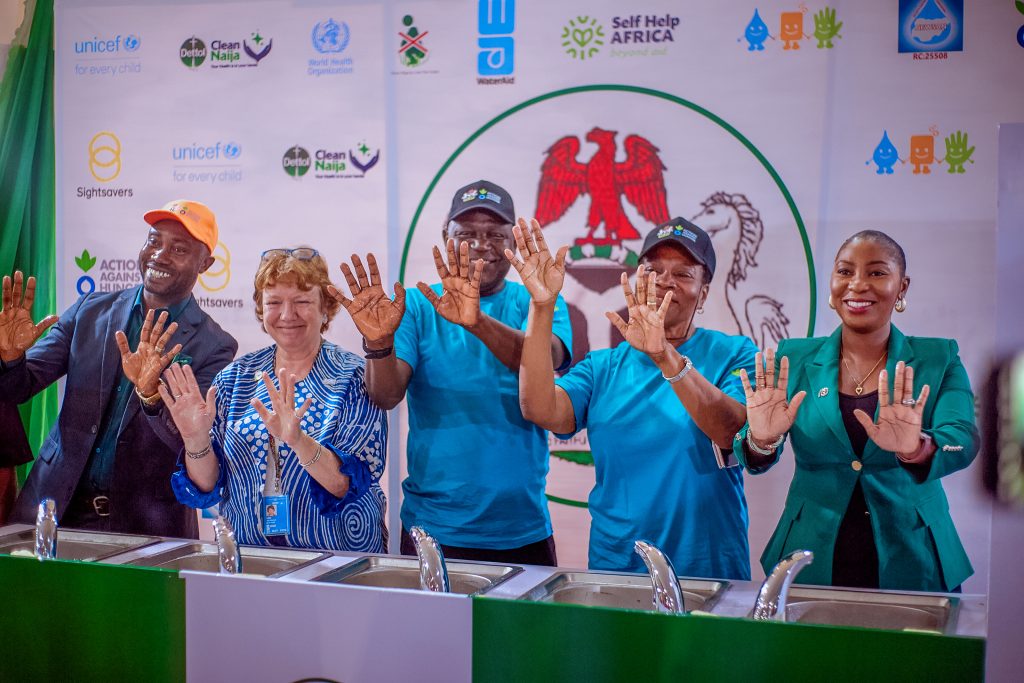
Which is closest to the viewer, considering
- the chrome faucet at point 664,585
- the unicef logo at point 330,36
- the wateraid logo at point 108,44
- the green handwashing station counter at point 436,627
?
the green handwashing station counter at point 436,627

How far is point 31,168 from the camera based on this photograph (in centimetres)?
353

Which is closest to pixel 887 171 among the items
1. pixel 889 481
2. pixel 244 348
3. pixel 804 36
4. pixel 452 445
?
pixel 804 36

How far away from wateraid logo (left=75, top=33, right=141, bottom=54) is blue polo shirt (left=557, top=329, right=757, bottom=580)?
2.11m

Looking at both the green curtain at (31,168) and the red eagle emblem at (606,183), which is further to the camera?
the green curtain at (31,168)

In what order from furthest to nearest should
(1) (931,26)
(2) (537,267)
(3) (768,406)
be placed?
(1) (931,26) → (2) (537,267) → (3) (768,406)

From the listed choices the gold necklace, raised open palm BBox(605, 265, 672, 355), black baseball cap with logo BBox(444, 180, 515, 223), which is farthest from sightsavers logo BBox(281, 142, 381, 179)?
the gold necklace

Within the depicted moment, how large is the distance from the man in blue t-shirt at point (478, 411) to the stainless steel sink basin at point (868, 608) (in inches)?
43.2

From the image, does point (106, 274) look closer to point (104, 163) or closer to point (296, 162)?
point (104, 163)

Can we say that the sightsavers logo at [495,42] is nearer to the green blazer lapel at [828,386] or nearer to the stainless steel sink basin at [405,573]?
the green blazer lapel at [828,386]

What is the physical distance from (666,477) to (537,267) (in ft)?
2.20

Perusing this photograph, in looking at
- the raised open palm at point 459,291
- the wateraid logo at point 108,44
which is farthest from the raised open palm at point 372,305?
the wateraid logo at point 108,44

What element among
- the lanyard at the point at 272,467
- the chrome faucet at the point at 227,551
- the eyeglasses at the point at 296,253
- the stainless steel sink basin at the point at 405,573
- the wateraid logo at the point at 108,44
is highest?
the wateraid logo at the point at 108,44

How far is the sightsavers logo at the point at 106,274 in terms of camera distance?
3.45 metres

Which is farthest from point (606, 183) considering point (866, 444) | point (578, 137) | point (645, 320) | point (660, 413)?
point (866, 444)
